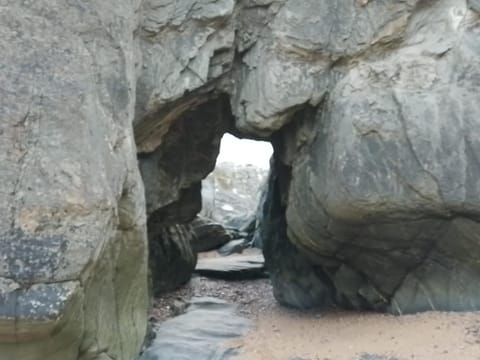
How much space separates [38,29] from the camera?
5.46 m

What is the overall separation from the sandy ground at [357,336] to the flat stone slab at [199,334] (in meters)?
0.21

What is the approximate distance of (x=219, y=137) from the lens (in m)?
9.70

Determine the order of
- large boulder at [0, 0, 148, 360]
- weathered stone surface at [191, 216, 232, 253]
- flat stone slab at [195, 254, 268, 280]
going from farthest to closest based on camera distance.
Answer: weathered stone surface at [191, 216, 232, 253] → flat stone slab at [195, 254, 268, 280] → large boulder at [0, 0, 148, 360]

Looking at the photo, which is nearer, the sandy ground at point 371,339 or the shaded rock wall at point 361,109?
the sandy ground at point 371,339

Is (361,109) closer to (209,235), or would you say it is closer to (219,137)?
(219,137)

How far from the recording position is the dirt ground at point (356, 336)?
6629 millimetres

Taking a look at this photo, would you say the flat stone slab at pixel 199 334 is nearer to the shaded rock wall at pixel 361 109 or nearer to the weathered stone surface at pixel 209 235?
the shaded rock wall at pixel 361 109

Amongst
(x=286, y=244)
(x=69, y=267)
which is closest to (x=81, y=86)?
(x=69, y=267)

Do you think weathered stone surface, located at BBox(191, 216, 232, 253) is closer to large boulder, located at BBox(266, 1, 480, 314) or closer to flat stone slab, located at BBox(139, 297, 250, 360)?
flat stone slab, located at BBox(139, 297, 250, 360)

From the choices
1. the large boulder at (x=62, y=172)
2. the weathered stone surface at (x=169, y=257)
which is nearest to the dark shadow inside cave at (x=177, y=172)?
the weathered stone surface at (x=169, y=257)

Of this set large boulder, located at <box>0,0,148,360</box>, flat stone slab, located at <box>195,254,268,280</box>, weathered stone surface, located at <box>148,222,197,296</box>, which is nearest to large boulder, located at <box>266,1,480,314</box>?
large boulder, located at <box>0,0,148,360</box>

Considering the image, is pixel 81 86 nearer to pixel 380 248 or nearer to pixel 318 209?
pixel 318 209

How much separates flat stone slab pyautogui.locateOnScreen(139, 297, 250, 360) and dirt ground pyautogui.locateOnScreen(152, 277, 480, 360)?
8.0 inches

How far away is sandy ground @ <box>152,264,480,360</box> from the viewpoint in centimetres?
663
